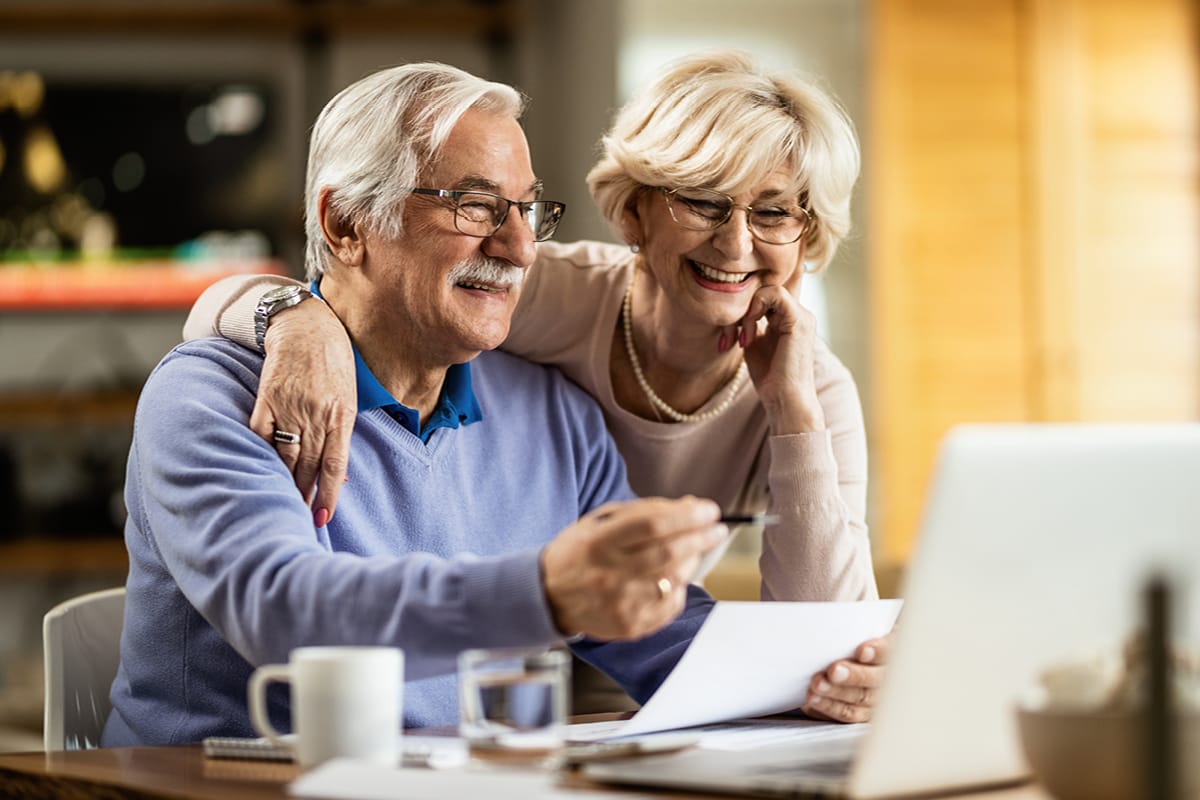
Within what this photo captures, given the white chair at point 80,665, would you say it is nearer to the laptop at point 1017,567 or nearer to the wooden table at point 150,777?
the wooden table at point 150,777

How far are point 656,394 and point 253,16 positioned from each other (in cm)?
304

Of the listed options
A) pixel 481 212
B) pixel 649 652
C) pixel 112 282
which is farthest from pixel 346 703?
pixel 112 282

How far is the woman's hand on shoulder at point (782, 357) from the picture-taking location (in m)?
1.76

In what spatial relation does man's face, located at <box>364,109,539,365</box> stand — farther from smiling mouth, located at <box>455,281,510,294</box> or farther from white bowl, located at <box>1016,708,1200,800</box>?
white bowl, located at <box>1016,708,1200,800</box>

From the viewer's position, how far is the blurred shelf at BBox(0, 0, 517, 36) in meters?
4.45

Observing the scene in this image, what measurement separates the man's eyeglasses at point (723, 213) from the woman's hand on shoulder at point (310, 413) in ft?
1.68

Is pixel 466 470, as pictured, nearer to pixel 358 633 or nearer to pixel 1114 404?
pixel 358 633

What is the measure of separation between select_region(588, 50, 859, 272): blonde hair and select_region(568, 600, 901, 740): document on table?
630 mm

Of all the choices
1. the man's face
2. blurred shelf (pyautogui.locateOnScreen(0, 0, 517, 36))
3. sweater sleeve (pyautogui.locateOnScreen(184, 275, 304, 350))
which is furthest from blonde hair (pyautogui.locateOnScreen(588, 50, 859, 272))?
blurred shelf (pyautogui.locateOnScreen(0, 0, 517, 36))

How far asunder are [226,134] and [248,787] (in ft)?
12.6

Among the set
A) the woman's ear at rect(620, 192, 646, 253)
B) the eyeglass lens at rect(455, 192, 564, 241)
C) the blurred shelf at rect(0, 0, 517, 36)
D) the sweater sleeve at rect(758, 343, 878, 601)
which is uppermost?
the blurred shelf at rect(0, 0, 517, 36)

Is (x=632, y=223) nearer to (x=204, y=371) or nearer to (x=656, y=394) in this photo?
(x=656, y=394)

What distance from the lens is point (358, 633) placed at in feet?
3.69

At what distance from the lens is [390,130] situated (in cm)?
159
